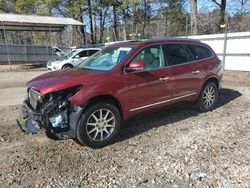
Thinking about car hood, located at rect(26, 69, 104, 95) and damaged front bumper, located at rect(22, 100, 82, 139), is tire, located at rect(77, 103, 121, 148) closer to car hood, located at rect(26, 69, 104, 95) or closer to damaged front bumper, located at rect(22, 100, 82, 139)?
damaged front bumper, located at rect(22, 100, 82, 139)

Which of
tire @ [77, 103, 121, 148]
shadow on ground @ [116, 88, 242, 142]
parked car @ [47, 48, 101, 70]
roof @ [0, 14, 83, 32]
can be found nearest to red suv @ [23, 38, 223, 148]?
tire @ [77, 103, 121, 148]

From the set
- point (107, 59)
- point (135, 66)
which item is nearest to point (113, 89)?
point (135, 66)

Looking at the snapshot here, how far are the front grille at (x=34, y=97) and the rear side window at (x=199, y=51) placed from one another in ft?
11.6

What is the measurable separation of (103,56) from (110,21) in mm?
30601

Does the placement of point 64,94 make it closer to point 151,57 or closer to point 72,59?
point 151,57

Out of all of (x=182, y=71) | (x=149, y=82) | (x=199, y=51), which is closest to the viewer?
(x=149, y=82)

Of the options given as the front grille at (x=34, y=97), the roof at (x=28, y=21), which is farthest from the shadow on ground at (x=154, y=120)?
the roof at (x=28, y=21)

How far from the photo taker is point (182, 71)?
19.0ft

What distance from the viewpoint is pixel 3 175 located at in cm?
381

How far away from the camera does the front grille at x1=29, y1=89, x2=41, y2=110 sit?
14.9 ft

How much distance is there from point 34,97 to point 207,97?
3990mm

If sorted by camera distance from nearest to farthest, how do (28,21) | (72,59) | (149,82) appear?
(149,82), (72,59), (28,21)

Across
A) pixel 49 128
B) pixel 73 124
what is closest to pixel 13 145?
pixel 49 128

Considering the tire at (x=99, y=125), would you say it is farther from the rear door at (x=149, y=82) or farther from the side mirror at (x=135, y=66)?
the side mirror at (x=135, y=66)
